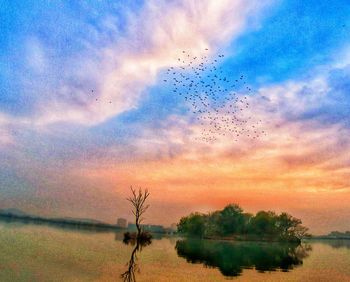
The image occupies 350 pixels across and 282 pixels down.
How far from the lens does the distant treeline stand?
135125 millimetres

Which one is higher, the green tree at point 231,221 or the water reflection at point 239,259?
the green tree at point 231,221

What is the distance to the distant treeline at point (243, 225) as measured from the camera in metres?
135

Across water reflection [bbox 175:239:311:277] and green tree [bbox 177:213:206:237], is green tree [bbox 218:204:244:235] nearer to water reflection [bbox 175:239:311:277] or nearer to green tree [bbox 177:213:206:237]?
green tree [bbox 177:213:206:237]

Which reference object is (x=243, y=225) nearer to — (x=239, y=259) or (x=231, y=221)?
(x=231, y=221)

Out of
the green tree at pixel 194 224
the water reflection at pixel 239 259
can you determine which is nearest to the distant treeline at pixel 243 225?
the green tree at pixel 194 224

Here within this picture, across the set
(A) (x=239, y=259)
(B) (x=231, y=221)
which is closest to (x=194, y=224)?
(B) (x=231, y=221)

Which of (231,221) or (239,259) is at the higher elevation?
(231,221)

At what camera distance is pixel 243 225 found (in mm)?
137875

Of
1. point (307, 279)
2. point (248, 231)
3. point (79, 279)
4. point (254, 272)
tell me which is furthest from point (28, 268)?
point (248, 231)

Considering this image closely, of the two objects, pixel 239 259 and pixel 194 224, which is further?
pixel 194 224

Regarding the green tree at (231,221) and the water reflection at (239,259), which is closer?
the water reflection at (239,259)

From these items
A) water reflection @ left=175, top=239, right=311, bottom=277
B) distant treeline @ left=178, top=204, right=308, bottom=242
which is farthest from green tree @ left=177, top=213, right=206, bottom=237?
water reflection @ left=175, top=239, right=311, bottom=277

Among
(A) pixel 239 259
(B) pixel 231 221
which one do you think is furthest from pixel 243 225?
(A) pixel 239 259

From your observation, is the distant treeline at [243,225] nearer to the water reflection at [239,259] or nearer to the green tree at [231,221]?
the green tree at [231,221]
